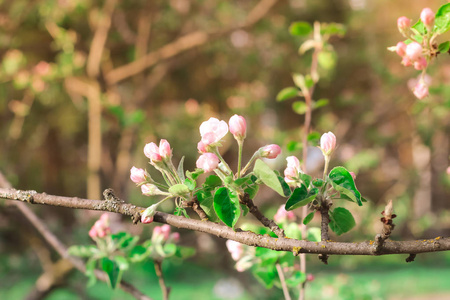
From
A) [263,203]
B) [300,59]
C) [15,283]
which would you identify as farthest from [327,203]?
[15,283]

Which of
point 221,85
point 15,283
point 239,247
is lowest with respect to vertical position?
point 239,247

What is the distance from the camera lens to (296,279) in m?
1.28

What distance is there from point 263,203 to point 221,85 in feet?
14.9

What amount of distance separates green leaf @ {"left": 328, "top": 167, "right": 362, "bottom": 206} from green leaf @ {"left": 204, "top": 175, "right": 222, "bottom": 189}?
0.61 feet

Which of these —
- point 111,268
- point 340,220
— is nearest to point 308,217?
point 340,220

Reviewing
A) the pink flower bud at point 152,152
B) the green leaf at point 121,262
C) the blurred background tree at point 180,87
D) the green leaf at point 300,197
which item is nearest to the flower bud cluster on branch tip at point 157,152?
the pink flower bud at point 152,152

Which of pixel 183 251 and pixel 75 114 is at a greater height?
pixel 75 114

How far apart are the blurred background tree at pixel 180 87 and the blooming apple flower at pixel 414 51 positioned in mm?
1252

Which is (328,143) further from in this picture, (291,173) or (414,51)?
(414,51)

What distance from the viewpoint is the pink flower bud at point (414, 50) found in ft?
3.25

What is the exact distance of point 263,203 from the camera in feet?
15.1

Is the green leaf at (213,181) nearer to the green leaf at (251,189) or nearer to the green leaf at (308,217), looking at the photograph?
the green leaf at (251,189)

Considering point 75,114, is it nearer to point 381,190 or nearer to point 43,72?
point 43,72

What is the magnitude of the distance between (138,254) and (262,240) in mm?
722
